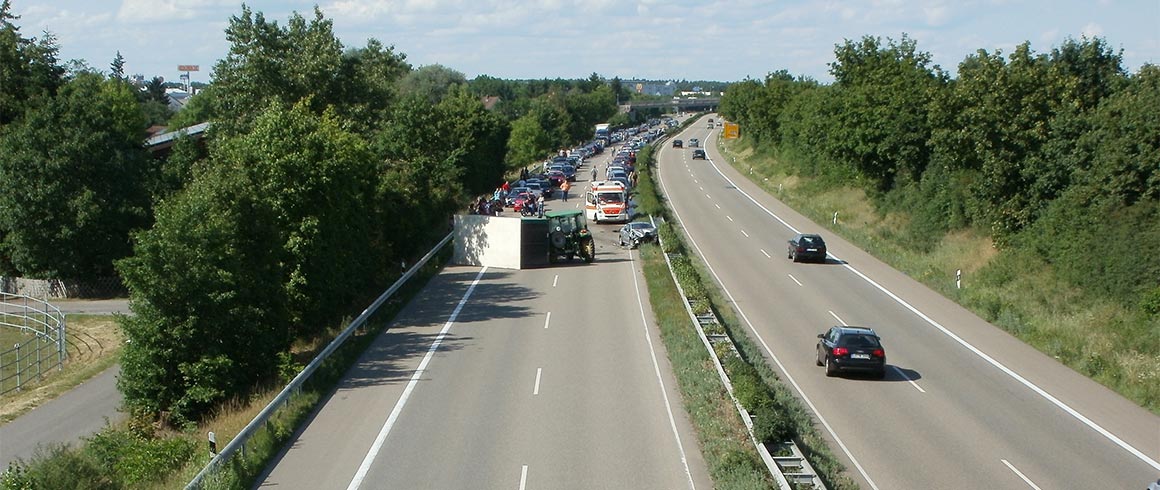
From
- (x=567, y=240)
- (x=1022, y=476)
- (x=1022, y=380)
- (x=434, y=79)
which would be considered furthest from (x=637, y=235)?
(x=434, y=79)

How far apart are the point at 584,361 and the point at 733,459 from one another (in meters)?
9.41

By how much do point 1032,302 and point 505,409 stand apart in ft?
72.1

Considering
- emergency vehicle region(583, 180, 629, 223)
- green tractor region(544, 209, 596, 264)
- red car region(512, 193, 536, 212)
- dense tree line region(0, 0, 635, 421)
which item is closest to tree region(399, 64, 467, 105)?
dense tree line region(0, 0, 635, 421)

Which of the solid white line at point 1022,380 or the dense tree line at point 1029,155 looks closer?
the solid white line at point 1022,380

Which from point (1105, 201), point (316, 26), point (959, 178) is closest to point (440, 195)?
point (316, 26)

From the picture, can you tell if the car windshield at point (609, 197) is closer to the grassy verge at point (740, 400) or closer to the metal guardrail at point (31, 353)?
the grassy verge at point (740, 400)

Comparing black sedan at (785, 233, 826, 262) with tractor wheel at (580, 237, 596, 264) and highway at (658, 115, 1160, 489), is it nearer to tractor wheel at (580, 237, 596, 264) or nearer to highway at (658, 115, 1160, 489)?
highway at (658, 115, 1160, 489)

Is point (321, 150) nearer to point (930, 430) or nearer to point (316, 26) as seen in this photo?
point (930, 430)

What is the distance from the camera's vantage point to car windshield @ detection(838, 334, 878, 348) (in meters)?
25.9

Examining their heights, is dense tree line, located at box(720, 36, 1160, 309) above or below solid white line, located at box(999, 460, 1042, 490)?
above

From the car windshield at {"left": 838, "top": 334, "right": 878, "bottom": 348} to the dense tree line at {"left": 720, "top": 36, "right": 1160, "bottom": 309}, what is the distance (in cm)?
984

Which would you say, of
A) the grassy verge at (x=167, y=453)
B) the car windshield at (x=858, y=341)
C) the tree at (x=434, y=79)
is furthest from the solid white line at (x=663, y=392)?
the tree at (x=434, y=79)

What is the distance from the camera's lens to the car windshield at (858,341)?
25.9m

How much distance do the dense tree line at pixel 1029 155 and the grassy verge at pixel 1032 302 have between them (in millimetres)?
697
